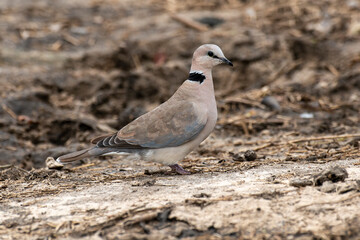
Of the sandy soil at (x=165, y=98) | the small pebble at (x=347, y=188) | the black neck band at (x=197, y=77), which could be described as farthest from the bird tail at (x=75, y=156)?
the small pebble at (x=347, y=188)

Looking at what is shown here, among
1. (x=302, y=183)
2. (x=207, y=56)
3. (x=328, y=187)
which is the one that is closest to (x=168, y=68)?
(x=207, y=56)

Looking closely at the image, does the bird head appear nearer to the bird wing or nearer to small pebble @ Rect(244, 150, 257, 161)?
the bird wing

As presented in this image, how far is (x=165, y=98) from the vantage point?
7828mm

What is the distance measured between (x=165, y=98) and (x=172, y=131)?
126 inches

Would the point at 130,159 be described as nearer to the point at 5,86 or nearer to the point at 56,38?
the point at 5,86

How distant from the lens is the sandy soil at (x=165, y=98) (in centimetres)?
349

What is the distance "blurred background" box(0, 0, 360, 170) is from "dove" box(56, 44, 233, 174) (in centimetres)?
87

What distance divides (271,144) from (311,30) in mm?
3595

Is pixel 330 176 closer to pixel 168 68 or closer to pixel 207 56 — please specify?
pixel 207 56

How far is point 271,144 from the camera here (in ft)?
18.5

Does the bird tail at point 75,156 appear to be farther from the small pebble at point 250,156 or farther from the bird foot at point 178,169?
the small pebble at point 250,156

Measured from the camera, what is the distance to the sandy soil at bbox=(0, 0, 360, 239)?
3.49m

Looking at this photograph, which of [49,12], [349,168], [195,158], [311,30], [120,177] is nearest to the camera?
[349,168]

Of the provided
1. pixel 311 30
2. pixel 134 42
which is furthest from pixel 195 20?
pixel 311 30
